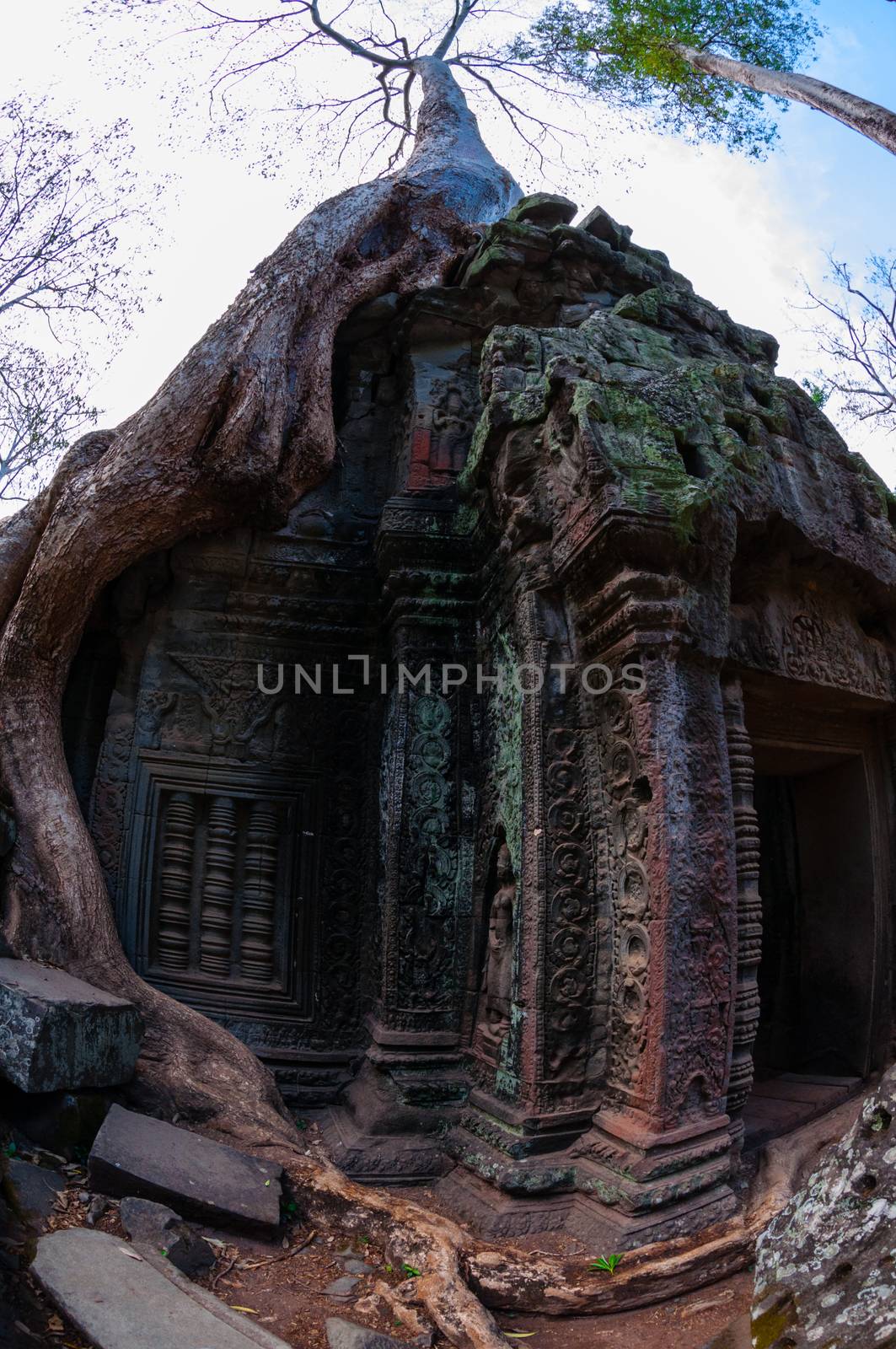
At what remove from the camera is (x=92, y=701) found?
4848 mm

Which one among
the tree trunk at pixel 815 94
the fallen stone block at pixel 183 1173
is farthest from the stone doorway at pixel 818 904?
the tree trunk at pixel 815 94

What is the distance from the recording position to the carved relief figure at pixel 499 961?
3.86 meters

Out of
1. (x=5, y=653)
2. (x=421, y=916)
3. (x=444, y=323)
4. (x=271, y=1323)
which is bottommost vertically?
(x=271, y=1323)

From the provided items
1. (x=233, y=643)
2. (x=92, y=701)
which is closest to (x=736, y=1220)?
(x=233, y=643)

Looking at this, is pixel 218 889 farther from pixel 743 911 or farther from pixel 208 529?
pixel 743 911

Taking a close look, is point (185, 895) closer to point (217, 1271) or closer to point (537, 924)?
point (537, 924)

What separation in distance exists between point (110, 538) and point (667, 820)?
2.97 meters

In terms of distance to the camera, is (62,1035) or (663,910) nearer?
(62,1035)

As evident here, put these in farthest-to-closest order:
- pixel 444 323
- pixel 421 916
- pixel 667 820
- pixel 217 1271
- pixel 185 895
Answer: pixel 444 323, pixel 185 895, pixel 421 916, pixel 667 820, pixel 217 1271

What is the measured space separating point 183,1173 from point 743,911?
7.28ft

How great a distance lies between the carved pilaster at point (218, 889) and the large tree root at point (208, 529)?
608 mm

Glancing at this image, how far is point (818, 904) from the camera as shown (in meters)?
4.79

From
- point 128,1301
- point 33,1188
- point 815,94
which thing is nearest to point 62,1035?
point 33,1188

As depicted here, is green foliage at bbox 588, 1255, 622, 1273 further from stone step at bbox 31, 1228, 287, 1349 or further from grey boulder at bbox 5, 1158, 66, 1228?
grey boulder at bbox 5, 1158, 66, 1228
